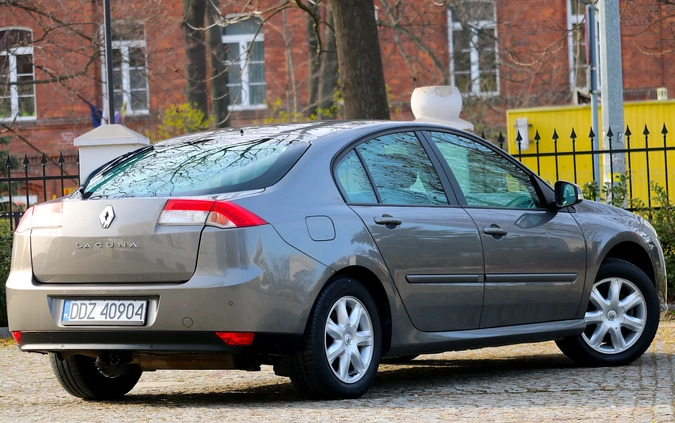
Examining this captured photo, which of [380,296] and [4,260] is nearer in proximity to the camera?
[380,296]

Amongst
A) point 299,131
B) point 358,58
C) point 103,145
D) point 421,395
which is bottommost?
point 421,395

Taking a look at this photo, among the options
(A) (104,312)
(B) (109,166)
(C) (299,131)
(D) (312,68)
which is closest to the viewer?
(A) (104,312)

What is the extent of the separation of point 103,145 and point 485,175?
5.98 m

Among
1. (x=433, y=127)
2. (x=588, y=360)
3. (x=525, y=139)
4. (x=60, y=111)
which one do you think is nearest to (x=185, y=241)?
(x=433, y=127)

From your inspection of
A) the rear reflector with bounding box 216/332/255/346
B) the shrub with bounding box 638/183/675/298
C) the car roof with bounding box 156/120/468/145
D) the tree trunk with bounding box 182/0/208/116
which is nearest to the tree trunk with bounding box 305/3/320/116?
the tree trunk with bounding box 182/0/208/116

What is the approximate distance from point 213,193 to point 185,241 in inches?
11.3

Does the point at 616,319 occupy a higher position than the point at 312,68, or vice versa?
the point at 312,68

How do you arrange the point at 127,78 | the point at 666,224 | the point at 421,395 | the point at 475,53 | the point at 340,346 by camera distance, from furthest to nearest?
the point at 475,53 → the point at 127,78 → the point at 666,224 → the point at 421,395 → the point at 340,346

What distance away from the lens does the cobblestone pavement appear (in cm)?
591

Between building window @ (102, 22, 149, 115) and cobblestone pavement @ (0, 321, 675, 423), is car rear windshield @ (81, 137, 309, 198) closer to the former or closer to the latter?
cobblestone pavement @ (0, 321, 675, 423)

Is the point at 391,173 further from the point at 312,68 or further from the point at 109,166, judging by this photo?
the point at 312,68

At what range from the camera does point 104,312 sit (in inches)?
244

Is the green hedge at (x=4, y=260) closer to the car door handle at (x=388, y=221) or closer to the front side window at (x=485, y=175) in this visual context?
the front side window at (x=485, y=175)

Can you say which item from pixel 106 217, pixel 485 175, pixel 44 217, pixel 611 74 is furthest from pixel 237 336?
pixel 611 74
